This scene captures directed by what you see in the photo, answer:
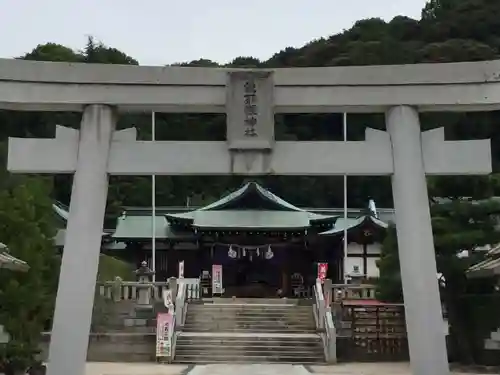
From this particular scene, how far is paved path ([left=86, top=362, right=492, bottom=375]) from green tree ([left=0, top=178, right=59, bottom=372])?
2136 mm

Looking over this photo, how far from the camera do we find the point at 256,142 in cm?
867

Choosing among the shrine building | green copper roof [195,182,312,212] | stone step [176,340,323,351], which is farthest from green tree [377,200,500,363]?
green copper roof [195,182,312,212]

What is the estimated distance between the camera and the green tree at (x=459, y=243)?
13.8m

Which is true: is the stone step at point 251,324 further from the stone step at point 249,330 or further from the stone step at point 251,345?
the stone step at point 251,345

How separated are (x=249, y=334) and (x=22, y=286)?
8.13m

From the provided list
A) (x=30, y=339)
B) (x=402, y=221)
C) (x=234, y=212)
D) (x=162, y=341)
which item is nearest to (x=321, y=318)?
(x=162, y=341)

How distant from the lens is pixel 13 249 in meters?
12.6

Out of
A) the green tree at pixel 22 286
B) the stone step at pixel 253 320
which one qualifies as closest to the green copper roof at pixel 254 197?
the stone step at pixel 253 320

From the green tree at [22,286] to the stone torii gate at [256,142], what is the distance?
3873mm

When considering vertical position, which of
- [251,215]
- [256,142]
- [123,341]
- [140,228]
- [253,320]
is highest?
[251,215]

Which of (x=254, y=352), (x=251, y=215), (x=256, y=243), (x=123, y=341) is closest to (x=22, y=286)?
(x=123, y=341)

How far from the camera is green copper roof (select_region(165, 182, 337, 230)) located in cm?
2817

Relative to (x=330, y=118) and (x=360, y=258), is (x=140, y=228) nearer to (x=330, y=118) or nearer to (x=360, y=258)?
(x=360, y=258)

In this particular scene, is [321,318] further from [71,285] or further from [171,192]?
[171,192]
